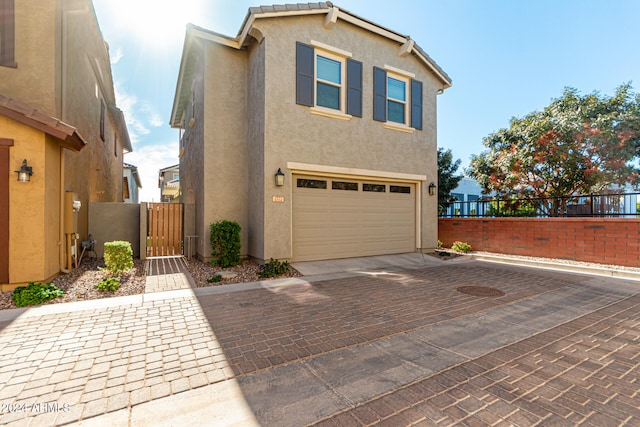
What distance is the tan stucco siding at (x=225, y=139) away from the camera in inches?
346

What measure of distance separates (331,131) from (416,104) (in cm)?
401

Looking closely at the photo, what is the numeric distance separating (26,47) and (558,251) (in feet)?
49.8

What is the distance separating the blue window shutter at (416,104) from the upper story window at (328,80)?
247cm

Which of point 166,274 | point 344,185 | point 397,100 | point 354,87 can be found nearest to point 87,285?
point 166,274

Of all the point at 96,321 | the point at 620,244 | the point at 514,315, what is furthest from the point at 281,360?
the point at 620,244

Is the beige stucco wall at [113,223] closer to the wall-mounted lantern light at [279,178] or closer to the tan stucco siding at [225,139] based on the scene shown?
the tan stucco siding at [225,139]

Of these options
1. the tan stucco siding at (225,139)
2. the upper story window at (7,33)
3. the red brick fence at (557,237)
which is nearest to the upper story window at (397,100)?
the tan stucco siding at (225,139)

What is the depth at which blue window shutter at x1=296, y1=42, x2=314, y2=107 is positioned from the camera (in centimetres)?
840

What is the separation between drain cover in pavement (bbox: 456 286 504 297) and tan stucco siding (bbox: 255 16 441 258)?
14.5ft

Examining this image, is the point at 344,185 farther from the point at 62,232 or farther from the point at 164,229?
the point at 62,232

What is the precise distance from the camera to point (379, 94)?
9.85 m

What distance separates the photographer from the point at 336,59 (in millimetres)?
9125

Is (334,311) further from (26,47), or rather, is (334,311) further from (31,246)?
(26,47)

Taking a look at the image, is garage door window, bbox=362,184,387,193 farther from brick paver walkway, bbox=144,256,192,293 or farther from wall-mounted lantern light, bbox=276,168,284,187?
brick paver walkway, bbox=144,256,192,293
